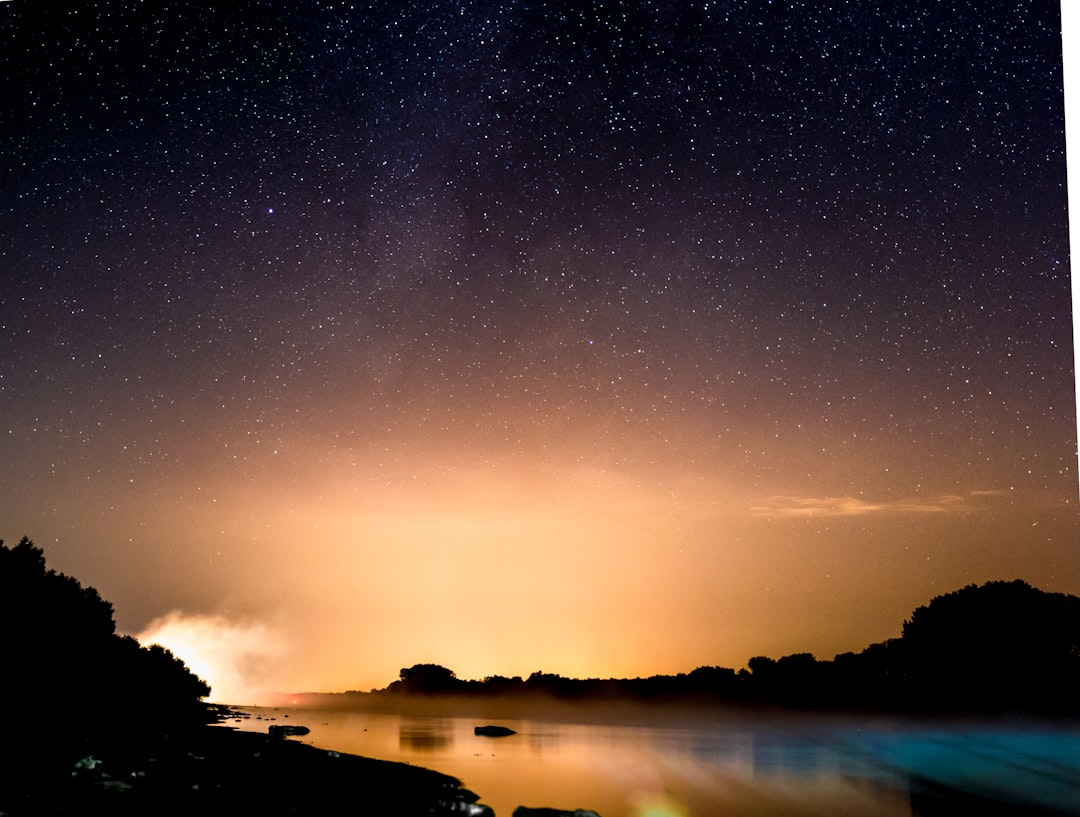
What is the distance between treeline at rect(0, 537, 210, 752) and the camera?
18.8 metres

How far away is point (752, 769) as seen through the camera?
27.9 m

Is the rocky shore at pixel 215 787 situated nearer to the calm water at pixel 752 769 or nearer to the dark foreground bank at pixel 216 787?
the dark foreground bank at pixel 216 787

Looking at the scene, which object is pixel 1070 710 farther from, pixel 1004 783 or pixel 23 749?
pixel 23 749

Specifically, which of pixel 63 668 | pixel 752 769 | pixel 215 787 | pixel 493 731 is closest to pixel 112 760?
pixel 215 787

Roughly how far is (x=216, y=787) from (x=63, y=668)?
63.5ft

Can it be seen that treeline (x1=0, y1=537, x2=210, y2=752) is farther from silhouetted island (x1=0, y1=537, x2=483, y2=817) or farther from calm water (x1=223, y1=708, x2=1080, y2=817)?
calm water (x1=223, y1=708, x2=1080, y2=817)

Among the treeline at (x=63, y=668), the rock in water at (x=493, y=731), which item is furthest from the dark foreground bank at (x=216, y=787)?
the rock in water at (x=493, y=731)

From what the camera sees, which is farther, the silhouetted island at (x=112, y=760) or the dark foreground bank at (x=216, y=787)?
the silhouetted island at (x=112, y=760)

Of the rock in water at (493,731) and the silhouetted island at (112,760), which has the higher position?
the silhouetted island at (112,760)

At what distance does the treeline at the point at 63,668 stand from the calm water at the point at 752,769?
701 cm

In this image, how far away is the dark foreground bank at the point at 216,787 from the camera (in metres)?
9.05

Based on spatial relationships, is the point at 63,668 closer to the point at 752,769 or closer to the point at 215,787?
the point at 215,787

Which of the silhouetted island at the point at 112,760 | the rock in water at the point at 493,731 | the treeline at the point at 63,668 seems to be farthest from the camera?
the rock in water at the point at 493,731

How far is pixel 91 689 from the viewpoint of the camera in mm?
28922
